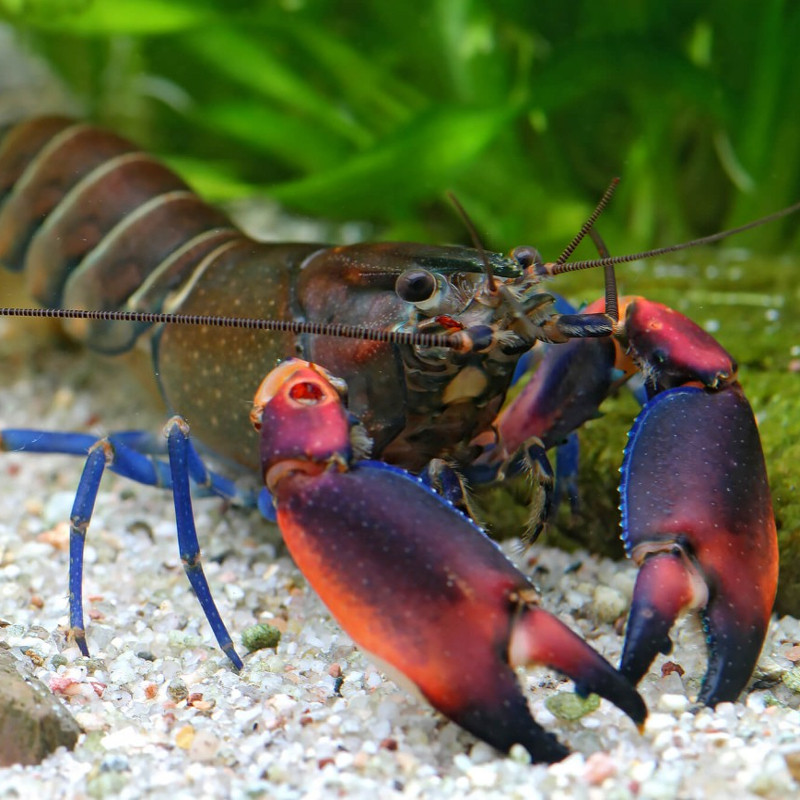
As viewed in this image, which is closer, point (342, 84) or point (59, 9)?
point (59, 9)

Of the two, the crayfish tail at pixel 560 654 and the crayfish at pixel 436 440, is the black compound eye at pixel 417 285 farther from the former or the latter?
the crayfish tail at pixel 560 654

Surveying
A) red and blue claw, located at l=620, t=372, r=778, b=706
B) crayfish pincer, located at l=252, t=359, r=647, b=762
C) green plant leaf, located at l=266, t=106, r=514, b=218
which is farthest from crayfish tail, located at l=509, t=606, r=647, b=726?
green plant leaf, located at l=266, t=106, r=514, b=218

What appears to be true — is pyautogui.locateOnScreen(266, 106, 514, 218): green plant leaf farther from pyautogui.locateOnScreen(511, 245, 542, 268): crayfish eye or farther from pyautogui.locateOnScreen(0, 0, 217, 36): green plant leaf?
pyautogui.locateOnScreen(511, 245, 542, 268): crayfish eye

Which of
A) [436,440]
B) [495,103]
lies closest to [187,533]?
[436,440]

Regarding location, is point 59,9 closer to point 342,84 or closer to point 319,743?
point 342,84

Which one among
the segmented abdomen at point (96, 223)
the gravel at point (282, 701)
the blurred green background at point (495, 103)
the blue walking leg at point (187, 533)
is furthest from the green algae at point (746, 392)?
the segmented abdomen at point (96, 223)

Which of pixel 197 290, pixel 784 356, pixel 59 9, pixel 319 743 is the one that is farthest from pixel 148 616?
pixel 59 9
